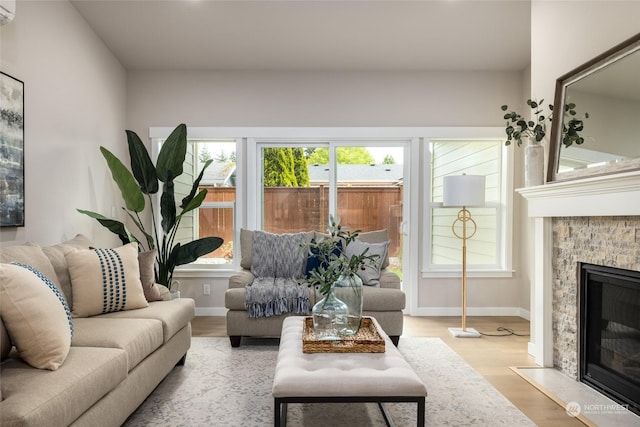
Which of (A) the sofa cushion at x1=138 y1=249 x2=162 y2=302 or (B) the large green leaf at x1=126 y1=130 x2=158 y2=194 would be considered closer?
(A) the sofa cushion at x1=138 y1=249 x2=162 y2=302

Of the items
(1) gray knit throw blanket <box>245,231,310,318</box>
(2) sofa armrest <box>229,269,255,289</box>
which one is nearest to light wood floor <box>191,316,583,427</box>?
(2) sofa armrest <box>229,269,255,289</box>

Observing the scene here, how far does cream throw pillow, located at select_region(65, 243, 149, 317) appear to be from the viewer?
2629 mm

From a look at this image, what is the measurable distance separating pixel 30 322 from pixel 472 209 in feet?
14.0

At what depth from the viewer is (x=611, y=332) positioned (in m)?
2.64

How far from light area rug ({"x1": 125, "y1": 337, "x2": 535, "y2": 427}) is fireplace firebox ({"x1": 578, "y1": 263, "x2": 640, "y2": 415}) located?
0.64 meters

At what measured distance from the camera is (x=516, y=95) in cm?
473

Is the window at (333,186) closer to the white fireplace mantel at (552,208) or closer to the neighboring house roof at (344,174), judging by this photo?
the neighboring house roof at (344,174)

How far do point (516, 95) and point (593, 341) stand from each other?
2.93 m

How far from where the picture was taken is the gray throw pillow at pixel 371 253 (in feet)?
12.5

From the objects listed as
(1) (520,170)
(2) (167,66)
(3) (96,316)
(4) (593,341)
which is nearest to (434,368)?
(4) (593,341)

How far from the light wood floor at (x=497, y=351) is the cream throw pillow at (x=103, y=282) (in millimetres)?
1345

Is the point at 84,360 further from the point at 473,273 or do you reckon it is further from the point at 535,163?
the point at 473,273

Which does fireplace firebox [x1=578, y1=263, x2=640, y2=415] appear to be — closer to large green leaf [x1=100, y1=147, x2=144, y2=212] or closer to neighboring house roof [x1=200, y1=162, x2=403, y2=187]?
neighboring house roof [x1=200, y1=162, x2=403, y2=187]

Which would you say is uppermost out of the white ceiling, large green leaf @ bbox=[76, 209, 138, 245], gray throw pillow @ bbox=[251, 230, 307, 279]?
the white ceiling
